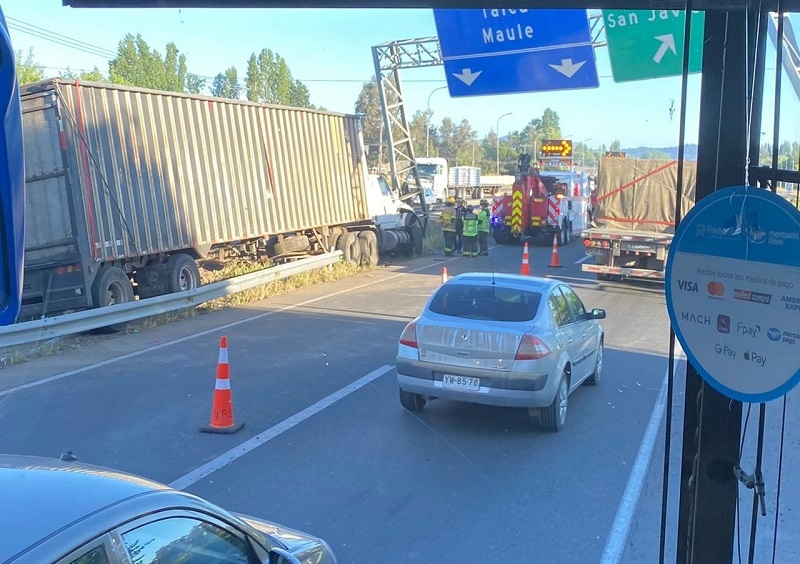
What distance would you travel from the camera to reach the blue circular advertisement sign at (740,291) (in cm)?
269

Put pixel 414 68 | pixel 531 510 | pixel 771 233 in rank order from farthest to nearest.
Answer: pixel 414 68 < pixel 531 510 < pixel 771 233

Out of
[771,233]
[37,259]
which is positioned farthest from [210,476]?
[37,259]

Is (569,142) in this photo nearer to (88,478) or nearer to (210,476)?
(210,476)

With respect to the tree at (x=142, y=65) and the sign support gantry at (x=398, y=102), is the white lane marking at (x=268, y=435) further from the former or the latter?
the tree at (x=142, y=65)

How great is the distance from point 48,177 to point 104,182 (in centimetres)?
87

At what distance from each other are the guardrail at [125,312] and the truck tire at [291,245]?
1.72 m

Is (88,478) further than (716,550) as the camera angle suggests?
No

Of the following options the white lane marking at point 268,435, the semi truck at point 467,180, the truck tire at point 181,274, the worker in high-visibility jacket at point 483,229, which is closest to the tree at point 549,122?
the worker in high-visibility jacket at point 483,229

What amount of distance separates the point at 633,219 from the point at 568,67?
612 centimetres

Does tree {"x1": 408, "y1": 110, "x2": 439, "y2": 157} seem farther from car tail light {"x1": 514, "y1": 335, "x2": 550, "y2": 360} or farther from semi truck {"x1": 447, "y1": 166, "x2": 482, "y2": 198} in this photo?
car tail light {"x1": 514, "y1": 335, "x2": 550, "y2": 360}

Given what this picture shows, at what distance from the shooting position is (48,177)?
39.9 ft

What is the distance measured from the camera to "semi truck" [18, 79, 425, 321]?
12.2 m

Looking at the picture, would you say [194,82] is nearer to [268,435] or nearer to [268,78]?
[268,78]

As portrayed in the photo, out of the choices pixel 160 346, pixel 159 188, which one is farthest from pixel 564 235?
pixel 160 346
